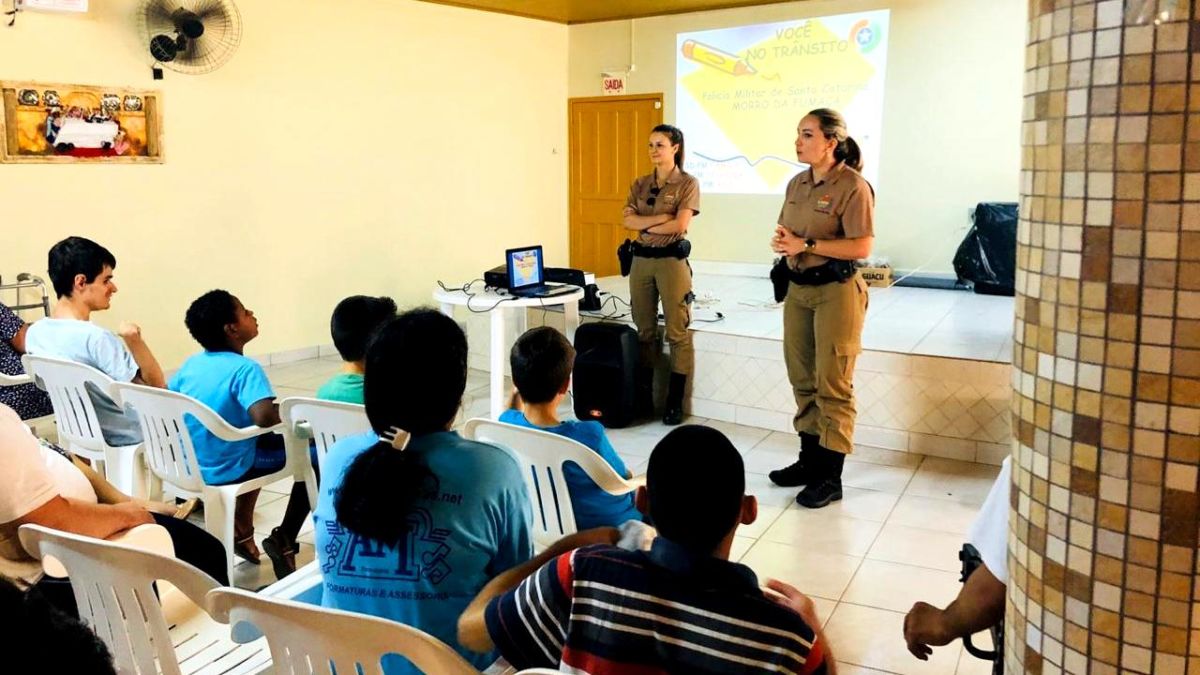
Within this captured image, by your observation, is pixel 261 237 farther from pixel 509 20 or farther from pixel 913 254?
pixel 913 254

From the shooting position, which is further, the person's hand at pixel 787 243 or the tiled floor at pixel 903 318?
the tiled floor at pixel 903 318

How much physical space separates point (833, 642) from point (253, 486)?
1738mm

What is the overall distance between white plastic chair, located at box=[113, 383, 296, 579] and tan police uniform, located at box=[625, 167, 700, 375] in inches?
91.6

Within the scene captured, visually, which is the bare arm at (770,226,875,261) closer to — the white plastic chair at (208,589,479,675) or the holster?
the holster

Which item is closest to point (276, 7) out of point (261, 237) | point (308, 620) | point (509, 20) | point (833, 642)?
point (261, 237)

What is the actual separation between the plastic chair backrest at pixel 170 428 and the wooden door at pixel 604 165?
5842 mm

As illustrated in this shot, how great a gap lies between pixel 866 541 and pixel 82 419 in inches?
103

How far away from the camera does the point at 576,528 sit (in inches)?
88.6

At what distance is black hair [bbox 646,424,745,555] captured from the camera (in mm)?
1139

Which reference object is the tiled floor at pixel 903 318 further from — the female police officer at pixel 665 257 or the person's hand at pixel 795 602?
the person's hand at pixel 795 602

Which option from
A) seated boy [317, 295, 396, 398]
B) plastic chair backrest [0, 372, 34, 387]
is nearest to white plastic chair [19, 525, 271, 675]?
seated boy [317, 295, 396, 398]

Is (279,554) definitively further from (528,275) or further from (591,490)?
(528,275)

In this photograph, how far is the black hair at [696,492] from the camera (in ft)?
3.74

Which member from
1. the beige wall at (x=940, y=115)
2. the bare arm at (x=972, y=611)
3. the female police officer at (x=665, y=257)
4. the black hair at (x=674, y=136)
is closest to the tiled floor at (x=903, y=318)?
the female police officer at (x=665, y=257)
